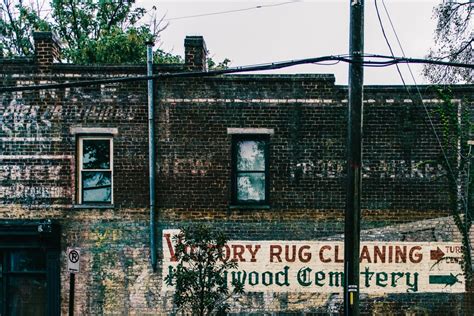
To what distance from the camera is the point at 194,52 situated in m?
15.4

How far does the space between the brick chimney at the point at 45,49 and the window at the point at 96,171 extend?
6.69 ft

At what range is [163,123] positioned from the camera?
50.1ft

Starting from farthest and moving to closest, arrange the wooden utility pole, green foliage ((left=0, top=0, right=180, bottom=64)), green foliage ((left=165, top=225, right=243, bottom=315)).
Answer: green foliage ((left=0, top=0, right=180, bottom=64)), green foliage ((left=165, top=225, right=243, bottom=315)), the wooden utility pole

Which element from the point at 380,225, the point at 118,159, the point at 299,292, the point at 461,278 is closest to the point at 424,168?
the point at 380,225

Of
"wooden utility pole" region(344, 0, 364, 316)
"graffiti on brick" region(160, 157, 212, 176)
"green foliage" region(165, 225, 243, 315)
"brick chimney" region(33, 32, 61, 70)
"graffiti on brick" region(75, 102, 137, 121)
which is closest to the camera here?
"wooden utility pole" region(344, 0, 364, 316)

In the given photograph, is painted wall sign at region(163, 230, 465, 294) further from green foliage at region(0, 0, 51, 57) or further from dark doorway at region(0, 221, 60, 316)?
green foliage at region(0, 0, 51, 57)

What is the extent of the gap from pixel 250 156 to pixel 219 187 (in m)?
1.06

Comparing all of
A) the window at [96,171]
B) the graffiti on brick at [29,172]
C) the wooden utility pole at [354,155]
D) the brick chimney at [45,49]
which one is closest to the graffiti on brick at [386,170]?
the window at [96,171]

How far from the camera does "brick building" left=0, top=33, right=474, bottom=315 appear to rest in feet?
49.0

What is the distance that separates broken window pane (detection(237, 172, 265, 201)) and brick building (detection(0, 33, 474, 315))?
2cm

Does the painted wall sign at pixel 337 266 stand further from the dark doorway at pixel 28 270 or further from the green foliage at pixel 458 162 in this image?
the dark doorway at pixel 28 270

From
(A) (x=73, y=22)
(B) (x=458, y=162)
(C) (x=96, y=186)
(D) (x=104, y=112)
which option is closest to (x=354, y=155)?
(B) (x=458, y=162)

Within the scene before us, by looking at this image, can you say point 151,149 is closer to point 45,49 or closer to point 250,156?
point 250,156

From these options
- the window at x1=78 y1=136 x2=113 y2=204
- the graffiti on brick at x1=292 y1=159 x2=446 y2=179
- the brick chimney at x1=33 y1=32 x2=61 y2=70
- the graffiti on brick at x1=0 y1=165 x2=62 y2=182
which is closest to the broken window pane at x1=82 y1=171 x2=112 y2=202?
the window at x1=78 y1=136 x2=113 y2=204
